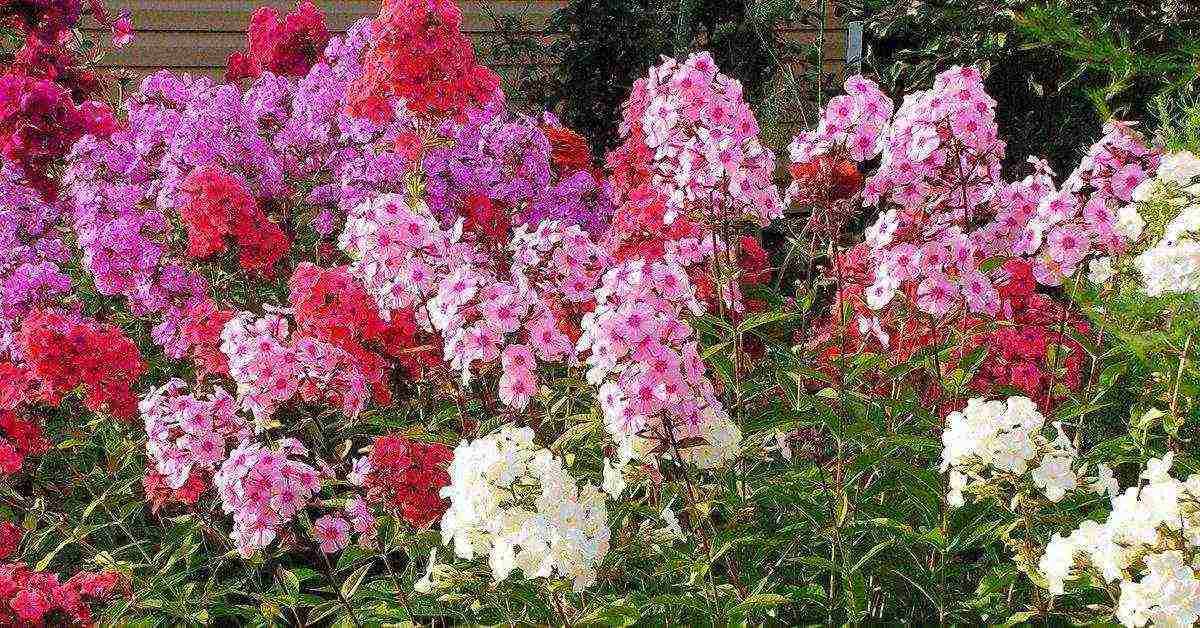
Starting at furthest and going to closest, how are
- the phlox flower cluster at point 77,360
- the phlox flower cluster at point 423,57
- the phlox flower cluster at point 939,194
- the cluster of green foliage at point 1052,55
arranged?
1. the cluster of green foliage at point 1052,55
2. the phlox flower cluster at point 423,57
3. the phlox flower cluster at point 77,360
4. the phlox flower cluster at point 939,194

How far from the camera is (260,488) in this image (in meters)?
2.71

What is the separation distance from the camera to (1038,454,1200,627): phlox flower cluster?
5.98 feet

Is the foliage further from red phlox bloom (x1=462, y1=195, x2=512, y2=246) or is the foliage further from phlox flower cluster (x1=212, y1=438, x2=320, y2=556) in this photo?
phlox flower cluster (x1=212, y1=438, x2=320, y2=556)

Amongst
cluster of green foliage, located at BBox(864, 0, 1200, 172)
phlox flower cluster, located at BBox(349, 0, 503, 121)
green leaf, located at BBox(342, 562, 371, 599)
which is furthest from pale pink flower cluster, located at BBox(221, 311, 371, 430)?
cluster of green foliage, located at BBox(864, 0, 1200, 172)

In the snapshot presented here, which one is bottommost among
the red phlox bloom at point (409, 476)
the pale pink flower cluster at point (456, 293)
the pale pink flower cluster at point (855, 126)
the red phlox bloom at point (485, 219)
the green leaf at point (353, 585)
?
the green leaf at point (353, 585)

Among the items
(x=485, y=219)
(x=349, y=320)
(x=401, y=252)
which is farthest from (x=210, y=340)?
(x=485, y=219)

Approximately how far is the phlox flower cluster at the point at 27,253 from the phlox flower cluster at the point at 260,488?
2.89 feet

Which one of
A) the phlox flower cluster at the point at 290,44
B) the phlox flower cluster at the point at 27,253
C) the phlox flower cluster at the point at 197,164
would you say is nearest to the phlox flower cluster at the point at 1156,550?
the phlox flower cluster at the point at 197,164

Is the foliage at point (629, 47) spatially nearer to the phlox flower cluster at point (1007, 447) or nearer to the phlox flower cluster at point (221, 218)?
the phlox flower cluster at point (221, 218)

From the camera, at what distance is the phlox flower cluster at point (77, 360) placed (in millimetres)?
2844

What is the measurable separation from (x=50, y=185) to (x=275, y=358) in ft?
4.08

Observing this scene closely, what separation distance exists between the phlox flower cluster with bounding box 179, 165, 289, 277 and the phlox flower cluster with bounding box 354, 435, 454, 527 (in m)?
0.86

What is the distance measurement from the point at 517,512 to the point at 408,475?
1.88 feet

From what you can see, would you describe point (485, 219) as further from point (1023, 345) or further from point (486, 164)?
point (1023, 345)
